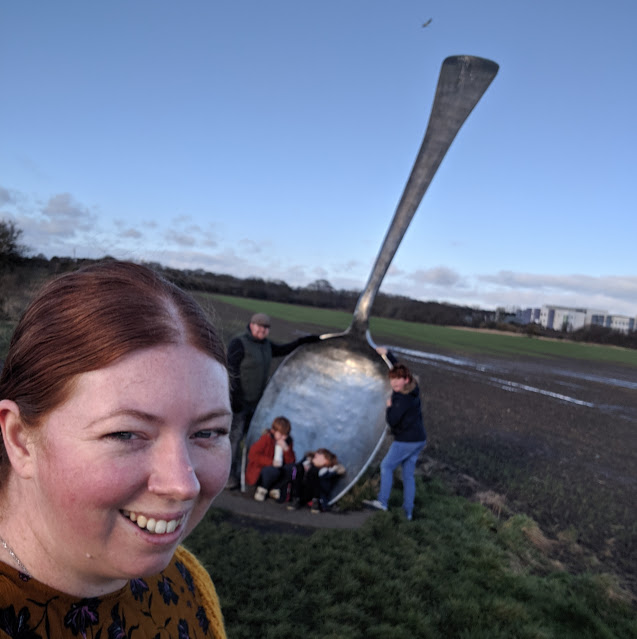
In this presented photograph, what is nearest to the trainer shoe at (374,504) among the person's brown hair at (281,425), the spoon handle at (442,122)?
the person's brown hair at (281,425)

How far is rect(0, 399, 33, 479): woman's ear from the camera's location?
3.00 ft

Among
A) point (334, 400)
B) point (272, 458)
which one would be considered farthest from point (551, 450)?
point (272, 458)

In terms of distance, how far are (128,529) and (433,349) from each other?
→ 22.2 m

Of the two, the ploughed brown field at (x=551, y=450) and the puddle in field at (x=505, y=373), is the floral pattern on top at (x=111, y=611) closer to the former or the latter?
the ploughed brown field at (x=551, y=450)

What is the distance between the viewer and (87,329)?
0.93m

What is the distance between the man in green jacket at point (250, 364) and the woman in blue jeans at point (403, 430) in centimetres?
100

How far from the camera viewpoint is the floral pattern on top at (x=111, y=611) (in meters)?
0.85

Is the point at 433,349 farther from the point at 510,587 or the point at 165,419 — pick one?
the point at 165,419

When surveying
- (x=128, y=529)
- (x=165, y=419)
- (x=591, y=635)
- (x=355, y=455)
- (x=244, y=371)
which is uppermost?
(x=165, y=419)

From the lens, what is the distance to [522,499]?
20.2ft

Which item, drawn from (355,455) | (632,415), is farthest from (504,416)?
(355,455)

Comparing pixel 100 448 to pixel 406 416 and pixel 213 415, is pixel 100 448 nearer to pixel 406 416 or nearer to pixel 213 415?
pixel 213 415

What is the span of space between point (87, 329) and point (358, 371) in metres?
4.68

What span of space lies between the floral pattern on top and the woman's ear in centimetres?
16
